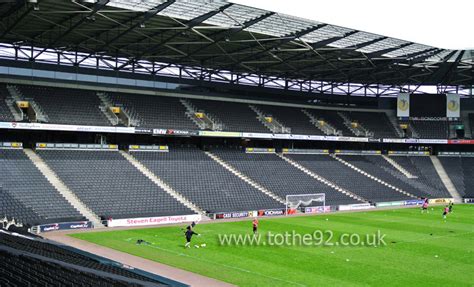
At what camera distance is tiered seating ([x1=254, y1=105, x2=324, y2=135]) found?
210 feet

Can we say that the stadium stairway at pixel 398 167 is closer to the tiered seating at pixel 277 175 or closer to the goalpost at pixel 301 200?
the tiered seating at pixel 277 175

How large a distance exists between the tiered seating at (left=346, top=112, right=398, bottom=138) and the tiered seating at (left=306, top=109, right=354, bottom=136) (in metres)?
2.94

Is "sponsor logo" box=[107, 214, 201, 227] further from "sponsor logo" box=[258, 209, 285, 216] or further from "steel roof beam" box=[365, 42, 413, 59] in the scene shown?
"steel roof beam" box=[365, 42, 413, 59]

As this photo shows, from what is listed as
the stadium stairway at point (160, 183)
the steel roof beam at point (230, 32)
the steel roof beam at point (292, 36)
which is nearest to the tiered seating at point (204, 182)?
the stadium stairway at point (160, 183)

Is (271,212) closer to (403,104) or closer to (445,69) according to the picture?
(445,69)

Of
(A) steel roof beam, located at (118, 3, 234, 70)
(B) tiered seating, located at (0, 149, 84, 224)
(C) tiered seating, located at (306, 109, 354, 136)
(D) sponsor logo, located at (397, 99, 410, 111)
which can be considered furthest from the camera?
(D) sponsor logo, located at (397, 99, 410, 111)

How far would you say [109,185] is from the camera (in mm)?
43469

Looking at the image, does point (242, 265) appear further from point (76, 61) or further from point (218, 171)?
point (76, 61)

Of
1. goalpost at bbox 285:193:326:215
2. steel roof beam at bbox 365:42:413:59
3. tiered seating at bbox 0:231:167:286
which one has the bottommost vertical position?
goalpost at bbox 285:193:326:215

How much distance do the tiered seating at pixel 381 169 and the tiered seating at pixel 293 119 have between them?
21.8 feet

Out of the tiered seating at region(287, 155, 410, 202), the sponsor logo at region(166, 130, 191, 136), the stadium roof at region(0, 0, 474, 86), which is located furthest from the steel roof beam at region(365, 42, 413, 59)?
the sponsor logo at region(166, 130, 191, 136)

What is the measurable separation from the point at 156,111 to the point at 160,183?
10.8 metres

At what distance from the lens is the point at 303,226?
40344mm

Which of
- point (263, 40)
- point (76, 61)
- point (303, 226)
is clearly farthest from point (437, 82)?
point (76, 61)
